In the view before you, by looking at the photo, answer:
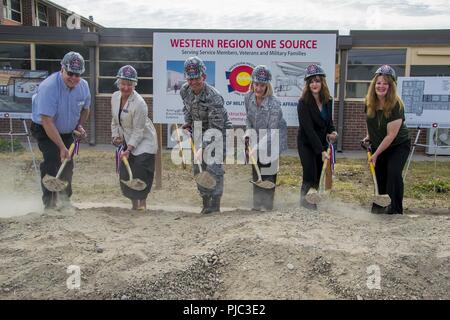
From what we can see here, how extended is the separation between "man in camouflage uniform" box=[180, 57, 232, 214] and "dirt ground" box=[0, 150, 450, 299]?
1.48ft

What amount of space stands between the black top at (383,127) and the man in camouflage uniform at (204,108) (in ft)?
4.97

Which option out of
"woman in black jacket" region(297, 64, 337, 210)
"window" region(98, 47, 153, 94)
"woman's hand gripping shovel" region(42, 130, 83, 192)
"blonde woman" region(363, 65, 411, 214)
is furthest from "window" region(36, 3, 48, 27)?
"blonde woman" region(363, 65, 411, 214)

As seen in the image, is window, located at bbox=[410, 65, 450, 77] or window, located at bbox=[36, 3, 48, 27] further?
window, located at bbox=[36, 3, 48, 27]

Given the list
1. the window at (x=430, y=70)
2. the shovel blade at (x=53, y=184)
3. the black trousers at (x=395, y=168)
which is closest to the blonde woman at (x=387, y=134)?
the black trousers at (x=395, y=168)

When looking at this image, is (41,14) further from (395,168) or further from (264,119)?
(395,168)

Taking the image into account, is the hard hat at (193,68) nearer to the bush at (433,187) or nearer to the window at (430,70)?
the bush at (433,187)

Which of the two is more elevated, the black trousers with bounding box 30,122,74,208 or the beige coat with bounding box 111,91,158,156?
the beige coat with bounding box 111,91,158,156

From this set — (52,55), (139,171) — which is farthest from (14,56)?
(139,171)

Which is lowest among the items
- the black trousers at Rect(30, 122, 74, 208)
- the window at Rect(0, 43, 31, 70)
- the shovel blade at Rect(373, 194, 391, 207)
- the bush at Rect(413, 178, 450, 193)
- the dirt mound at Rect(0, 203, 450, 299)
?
the bush at Rect(413, 178, 450, 193)

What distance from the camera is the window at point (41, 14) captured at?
24347 millimetres

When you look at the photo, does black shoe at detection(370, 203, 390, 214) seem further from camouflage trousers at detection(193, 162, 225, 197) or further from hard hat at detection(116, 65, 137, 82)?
hard hat at detection(116, 65, 137, 82)

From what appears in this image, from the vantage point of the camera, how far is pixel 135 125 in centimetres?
545

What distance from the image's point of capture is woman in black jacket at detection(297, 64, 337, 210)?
5.30 m

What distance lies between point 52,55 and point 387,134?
1154 cm
